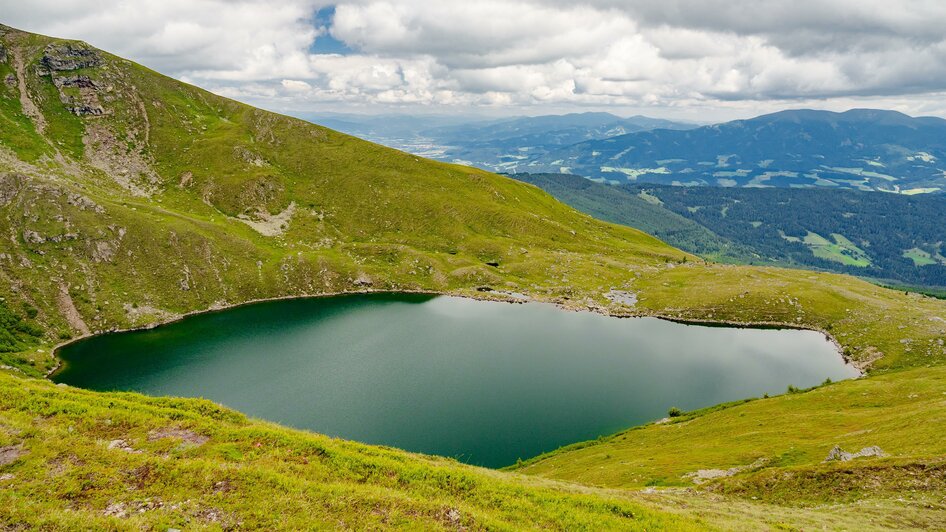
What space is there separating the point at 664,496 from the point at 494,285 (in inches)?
3937

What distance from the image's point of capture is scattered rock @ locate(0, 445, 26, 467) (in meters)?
17.6

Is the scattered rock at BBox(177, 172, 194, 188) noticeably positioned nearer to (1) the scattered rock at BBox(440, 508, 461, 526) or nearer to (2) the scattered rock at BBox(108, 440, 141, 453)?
(2) the scattered rock at BBox(108, 440, 141, 453)

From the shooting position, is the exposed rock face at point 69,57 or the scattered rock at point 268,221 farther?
the exposed rock face at point 69,57

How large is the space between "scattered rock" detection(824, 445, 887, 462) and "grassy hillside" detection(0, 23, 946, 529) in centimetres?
263

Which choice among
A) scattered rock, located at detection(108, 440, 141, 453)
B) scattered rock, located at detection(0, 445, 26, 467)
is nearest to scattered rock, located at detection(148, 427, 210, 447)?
scattered rock, located at detection(108, 440, 141, 453)

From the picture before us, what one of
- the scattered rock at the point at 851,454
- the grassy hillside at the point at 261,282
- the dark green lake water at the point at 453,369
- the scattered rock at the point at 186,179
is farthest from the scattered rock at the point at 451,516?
the scattered rock at the point at 186,179

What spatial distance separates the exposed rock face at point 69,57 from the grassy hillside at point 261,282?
0.66m

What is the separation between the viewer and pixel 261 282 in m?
117

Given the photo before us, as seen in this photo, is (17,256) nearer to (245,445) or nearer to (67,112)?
(67,112)

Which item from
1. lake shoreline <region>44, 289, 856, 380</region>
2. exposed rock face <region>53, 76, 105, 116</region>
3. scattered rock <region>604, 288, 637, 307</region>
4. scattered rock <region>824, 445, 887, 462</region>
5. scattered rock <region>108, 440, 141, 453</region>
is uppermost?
exposed rock face <region>53, 76, 105, 116</region>

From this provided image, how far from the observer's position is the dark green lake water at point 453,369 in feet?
202

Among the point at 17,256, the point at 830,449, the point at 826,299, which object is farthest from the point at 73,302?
the point at 826,299

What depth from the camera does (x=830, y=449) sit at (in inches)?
1555

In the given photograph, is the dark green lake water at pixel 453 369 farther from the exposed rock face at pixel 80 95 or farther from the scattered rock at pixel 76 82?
the scattered rock at pixel 76 82
